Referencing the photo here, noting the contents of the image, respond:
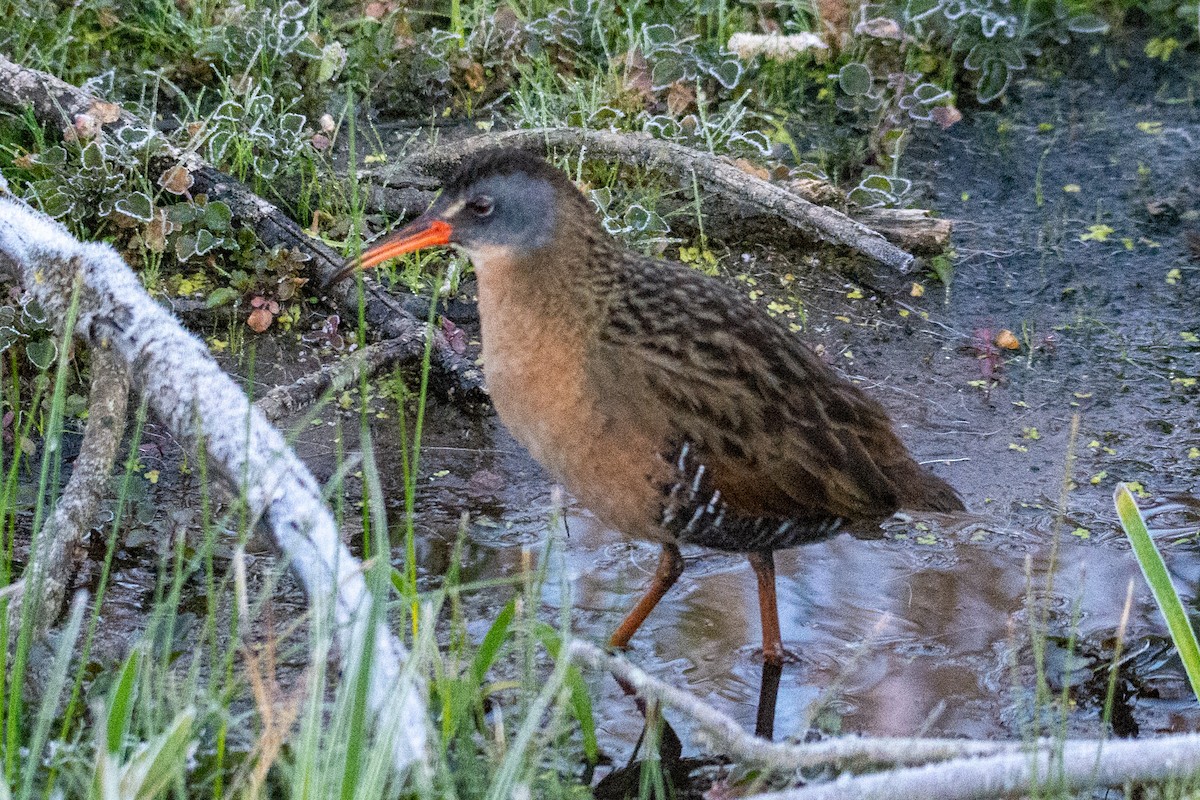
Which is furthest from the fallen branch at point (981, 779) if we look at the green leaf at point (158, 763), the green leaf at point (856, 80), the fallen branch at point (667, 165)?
the green leaf at point (856, 80)

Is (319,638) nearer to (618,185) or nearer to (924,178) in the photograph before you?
(618,185)

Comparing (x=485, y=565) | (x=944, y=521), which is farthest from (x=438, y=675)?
(x=944, y=521)

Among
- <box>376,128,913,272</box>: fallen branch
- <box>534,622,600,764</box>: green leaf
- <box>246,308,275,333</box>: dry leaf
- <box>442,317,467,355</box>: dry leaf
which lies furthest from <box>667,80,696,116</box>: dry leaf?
<box>534,622,600,764</box>: green leaf

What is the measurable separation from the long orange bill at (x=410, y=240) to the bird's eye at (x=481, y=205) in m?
0.07

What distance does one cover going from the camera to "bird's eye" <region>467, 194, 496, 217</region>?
3133 millimetres

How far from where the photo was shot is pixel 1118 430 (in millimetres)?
4168

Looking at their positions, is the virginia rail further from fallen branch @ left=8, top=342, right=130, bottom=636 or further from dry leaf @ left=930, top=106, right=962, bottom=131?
dry leaf @ left=930, top=106, right=962, bottom=131

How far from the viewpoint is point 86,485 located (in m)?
3.02

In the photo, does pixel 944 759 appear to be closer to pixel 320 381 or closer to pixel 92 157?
pixel 320 381

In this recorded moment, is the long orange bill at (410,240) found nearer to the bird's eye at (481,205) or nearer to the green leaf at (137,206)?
the bird's eye at (481,205)

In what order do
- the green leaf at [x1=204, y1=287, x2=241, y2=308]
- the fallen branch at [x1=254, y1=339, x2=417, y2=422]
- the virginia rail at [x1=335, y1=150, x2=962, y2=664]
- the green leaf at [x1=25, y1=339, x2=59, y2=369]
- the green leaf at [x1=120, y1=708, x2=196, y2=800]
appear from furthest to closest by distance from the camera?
the green leaf at [x1=204, y1=287, x2=241, y2=308] < the green leaf at [x1=25, y1=339, x2=59, y2=369] < the fallen branch at [x1=254, y1=339, x2=417, y2=422] < the virginia rail at [x1=335, y1=150, x2=962, y2=664] < the green leaf at [x1=120, y1=708, x2=196, y2=800]

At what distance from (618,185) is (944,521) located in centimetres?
157

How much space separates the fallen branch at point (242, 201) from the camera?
13.2 feet

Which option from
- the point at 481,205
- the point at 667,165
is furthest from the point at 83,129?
the point at 667,165
